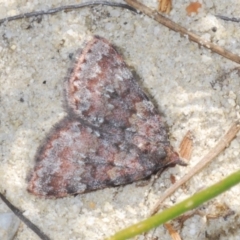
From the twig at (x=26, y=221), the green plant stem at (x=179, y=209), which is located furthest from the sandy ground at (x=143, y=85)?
the green plant stem at (x=179, y=209)

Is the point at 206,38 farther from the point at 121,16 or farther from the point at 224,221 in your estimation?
the point at 224,221

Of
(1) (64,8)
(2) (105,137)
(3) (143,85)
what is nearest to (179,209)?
(2) (105,137)

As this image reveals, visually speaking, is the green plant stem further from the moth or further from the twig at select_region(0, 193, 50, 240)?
the twig at select_region(0, 193, 50, 240)

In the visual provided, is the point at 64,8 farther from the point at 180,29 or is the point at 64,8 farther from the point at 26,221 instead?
the point at 26,221

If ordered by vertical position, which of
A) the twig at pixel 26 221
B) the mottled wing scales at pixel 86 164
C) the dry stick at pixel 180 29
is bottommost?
the twig at pixel 26 221

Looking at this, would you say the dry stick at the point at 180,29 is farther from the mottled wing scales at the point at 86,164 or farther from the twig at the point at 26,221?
the twig at the point at 26,221

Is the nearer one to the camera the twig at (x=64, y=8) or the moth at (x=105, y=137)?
the moth at (x=105, y=137)

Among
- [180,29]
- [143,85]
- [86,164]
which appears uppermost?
[180,29]
